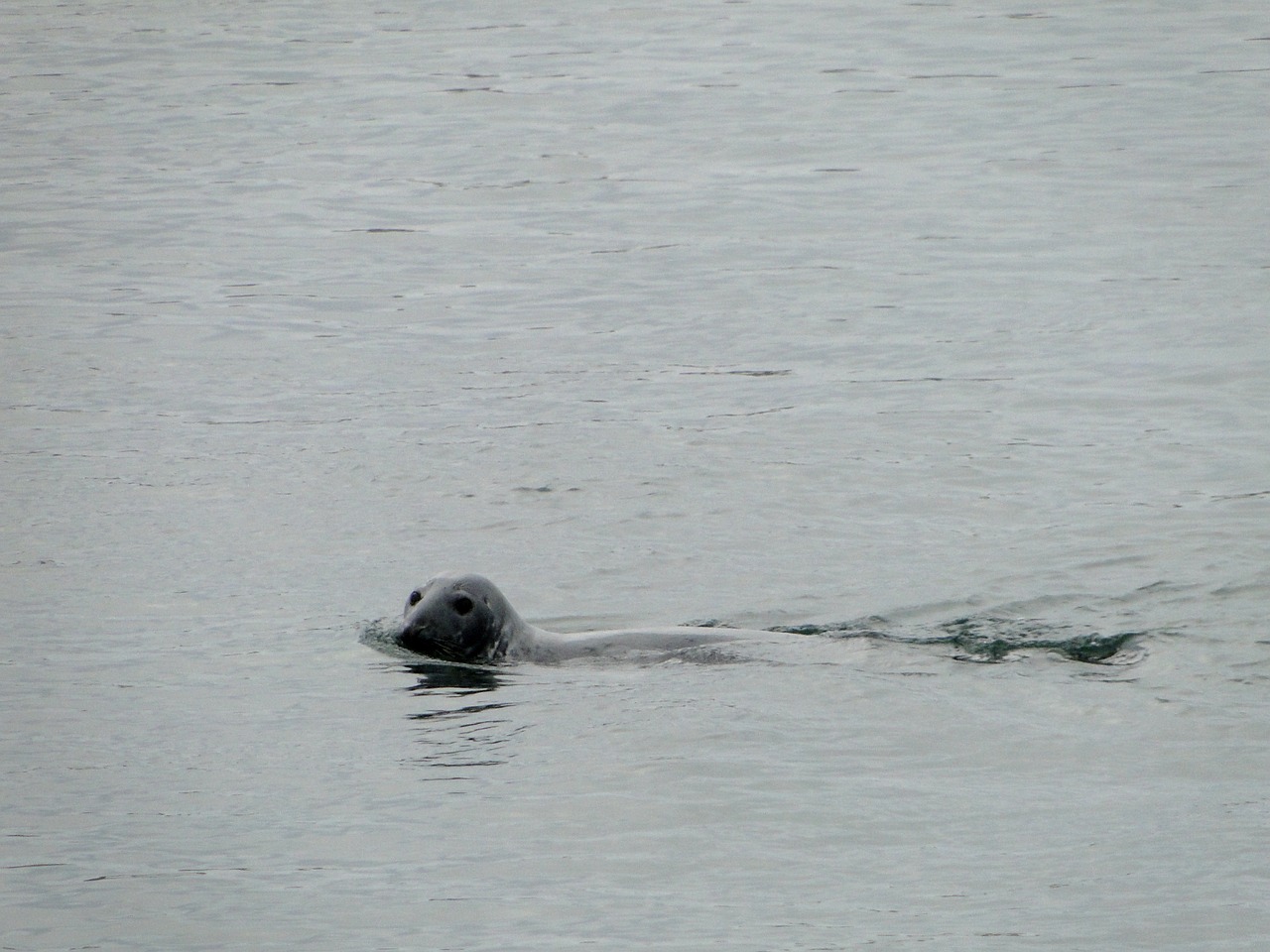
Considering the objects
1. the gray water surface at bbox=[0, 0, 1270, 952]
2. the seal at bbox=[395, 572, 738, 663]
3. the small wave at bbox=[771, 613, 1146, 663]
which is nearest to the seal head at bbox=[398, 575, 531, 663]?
the seal at bbox=[395, 572, 738, 663]

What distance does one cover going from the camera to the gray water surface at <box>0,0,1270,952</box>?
7.52 meters

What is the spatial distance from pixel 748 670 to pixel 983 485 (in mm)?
3909

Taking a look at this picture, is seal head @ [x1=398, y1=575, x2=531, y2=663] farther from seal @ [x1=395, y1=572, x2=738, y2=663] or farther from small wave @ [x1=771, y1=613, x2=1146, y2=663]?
small wave @ [x1=771, y1=613, x2=1146, y2=663]

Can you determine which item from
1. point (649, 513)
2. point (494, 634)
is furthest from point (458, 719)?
point (649, 513)

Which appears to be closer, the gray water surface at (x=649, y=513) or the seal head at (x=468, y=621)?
the gray water surface at (x=649, y=513)

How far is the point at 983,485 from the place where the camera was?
1313cm

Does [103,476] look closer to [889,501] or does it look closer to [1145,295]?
[889,501]

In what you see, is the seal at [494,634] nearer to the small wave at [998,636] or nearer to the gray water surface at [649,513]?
the gray water surface at [649,513]

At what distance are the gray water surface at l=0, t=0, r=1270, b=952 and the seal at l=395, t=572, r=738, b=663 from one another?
0.45 feet

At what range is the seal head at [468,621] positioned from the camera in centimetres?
988

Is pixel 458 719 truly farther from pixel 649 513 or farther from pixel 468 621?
pixel 649 513

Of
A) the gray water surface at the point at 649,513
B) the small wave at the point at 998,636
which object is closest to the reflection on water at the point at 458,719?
the gray water surface at the point at 649,513

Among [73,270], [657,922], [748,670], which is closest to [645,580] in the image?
[748,670]

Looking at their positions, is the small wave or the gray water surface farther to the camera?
the small wave
